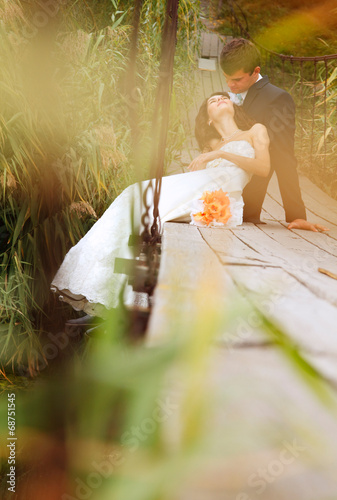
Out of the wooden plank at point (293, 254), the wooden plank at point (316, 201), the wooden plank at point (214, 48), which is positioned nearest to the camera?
the wooden plank at point (293, 254)

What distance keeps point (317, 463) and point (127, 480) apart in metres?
0.12

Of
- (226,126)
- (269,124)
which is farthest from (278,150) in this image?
(226,126)

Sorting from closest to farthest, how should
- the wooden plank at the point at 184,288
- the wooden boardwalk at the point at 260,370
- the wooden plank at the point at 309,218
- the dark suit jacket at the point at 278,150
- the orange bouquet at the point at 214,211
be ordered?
the wooden boardwalk at the point at 260,370, the wooden plank at the point at 184,288, the wooden plank at the point at 309,218, the orange bouquet at the point at 214,211, the dark suit jacket at the point at 278,150

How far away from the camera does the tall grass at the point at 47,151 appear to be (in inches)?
70.1

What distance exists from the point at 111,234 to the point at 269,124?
768 mm

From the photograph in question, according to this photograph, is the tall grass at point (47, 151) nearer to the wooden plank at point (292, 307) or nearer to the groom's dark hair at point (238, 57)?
the groom's dark hair at point (238, 57)

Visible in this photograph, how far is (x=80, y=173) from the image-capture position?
2.04m

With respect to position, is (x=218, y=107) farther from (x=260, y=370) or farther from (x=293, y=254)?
(x=260, y=370)

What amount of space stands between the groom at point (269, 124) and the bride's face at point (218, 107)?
0.07m

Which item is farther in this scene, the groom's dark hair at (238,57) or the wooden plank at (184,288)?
the groom's dark hair at (238,57)

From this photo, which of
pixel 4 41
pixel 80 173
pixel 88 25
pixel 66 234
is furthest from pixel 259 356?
pixel 88 25

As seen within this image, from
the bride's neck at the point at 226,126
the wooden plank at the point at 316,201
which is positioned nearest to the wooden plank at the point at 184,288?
the bride's neck at the point at 226,126

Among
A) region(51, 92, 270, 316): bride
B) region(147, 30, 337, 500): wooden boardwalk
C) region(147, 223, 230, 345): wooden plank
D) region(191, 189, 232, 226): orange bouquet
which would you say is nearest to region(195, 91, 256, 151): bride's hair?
region(51, 92, 270, 316): bride

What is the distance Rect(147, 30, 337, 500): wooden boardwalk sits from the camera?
1.04 feet
